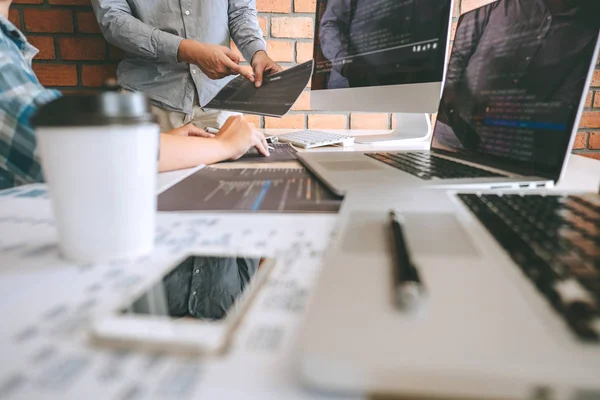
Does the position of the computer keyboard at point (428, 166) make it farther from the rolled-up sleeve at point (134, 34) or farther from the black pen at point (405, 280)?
the rolled-up sleeve at point (134, 34)

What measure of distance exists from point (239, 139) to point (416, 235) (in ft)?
1.81

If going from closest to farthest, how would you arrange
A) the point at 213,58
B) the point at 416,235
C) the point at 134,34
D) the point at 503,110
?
the point at 416,235
the point at 503,110
the point at 213,58
the point at 134,34

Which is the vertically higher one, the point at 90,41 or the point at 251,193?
the point at 90,41

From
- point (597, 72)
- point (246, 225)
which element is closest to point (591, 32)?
point (246, 225)

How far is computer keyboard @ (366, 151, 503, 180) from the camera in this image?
579 millimetres

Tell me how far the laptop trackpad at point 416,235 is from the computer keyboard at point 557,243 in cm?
3

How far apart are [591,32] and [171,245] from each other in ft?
1.85

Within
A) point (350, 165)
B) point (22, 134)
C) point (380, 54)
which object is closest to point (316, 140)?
point (380, 54)

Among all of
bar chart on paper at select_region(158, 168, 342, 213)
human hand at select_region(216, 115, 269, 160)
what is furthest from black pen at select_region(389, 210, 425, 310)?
human hand at select_region(216, 115, 269, 160)

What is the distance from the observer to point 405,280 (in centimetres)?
24

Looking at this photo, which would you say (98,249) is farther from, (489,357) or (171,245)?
(489,357)

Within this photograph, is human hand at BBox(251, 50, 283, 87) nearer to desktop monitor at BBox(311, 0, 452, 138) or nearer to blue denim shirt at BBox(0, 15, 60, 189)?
desktop monitor at BBox(311, 0, 452, 138)

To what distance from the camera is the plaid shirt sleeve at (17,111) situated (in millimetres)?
575

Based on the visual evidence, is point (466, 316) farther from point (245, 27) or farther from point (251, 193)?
point (245, 27)
